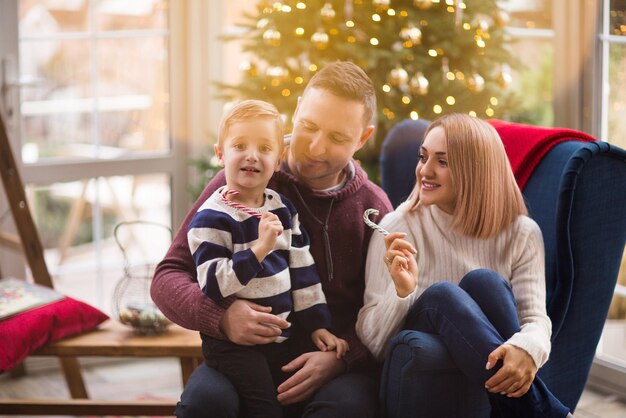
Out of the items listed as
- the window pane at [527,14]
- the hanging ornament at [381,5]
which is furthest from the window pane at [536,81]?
the hanging ornament at [381,5]

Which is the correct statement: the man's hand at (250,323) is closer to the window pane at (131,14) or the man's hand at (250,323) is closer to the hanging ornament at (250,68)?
the hanging ornament at (250,68)

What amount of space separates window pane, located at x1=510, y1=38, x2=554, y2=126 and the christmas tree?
672mm

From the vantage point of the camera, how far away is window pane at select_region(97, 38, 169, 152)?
3.70 meters

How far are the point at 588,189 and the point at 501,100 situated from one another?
1.31 m

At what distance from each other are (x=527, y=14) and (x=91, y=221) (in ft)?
6.74

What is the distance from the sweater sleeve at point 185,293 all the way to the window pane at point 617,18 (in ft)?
6.39

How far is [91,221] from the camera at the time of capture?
148 inches

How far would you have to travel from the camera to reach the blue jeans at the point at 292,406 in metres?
1.71

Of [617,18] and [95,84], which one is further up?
[617,18]

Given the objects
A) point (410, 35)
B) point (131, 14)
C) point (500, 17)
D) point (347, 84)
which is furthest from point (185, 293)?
point (131, 14)

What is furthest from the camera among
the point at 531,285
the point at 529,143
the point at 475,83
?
the point at 475,83

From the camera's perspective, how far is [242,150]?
1738 millimetres

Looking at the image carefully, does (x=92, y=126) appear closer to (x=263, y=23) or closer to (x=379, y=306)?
(x=263, y=23)

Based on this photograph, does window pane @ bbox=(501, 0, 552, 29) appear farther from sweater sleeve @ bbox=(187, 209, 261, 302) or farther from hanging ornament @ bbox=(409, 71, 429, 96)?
sweater sleeve @ bbox=(187, 209, 261, 302)
